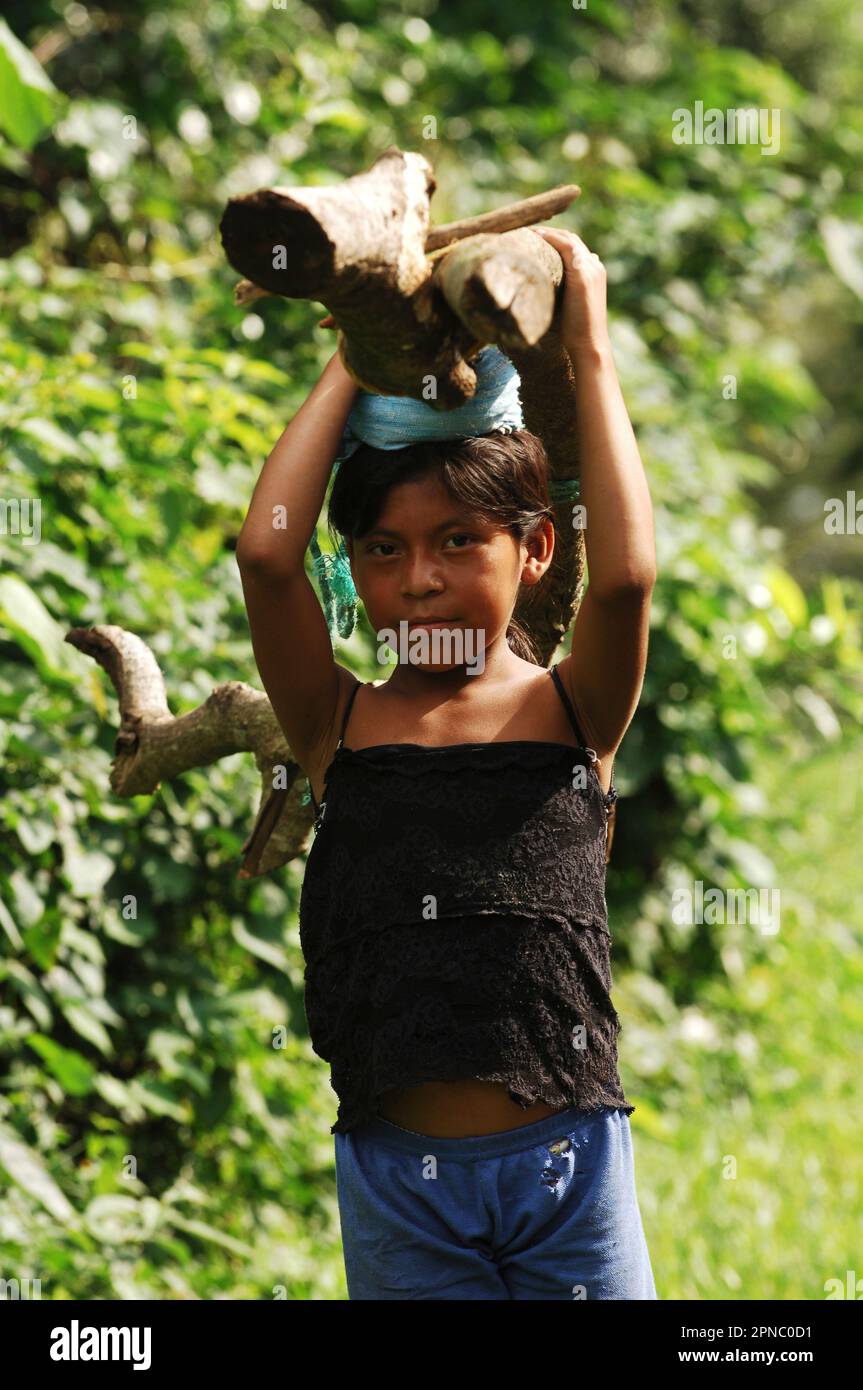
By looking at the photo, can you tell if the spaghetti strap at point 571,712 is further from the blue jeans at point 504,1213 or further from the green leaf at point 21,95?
the green leaf at point 21,95

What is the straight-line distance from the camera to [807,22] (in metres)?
10.1

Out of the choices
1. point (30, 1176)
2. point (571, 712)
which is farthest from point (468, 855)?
point (30, 1176)

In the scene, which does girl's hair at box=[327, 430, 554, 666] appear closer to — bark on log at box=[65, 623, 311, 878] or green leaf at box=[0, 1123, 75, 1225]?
→ bark on log at box=[65, 623, 311, 878]

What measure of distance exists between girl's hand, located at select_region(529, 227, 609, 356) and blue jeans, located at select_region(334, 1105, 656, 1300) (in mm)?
797

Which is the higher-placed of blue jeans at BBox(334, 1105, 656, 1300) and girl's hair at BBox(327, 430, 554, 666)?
girl's hair at BBox(327, 430, 554, 666)

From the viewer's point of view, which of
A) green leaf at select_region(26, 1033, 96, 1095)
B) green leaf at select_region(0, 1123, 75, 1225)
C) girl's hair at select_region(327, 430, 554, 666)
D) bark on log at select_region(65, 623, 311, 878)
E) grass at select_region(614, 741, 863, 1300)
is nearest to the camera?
girl's hair at select_region(327, 430, 554, 666)

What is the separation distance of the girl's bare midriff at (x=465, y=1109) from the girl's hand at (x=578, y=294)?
Answer: 0.76 m

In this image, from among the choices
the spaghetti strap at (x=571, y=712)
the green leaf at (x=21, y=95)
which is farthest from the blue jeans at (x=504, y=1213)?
the green leaf at (x=21, y=95)

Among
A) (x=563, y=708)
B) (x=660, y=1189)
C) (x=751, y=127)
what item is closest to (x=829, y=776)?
(x=751, y=127)

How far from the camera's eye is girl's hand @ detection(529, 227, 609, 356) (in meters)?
1.66

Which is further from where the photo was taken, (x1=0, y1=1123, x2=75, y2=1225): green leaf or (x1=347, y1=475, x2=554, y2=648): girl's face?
(x1=0, y1=1123, x2=75, y2=1225): green leaf

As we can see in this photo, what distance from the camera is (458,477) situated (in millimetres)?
1762

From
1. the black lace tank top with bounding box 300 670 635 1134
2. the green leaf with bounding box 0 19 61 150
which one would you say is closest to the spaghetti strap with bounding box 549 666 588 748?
the black lace tank top with bounding box 300 670 635 1134

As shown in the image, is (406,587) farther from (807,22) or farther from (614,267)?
(807,22)
